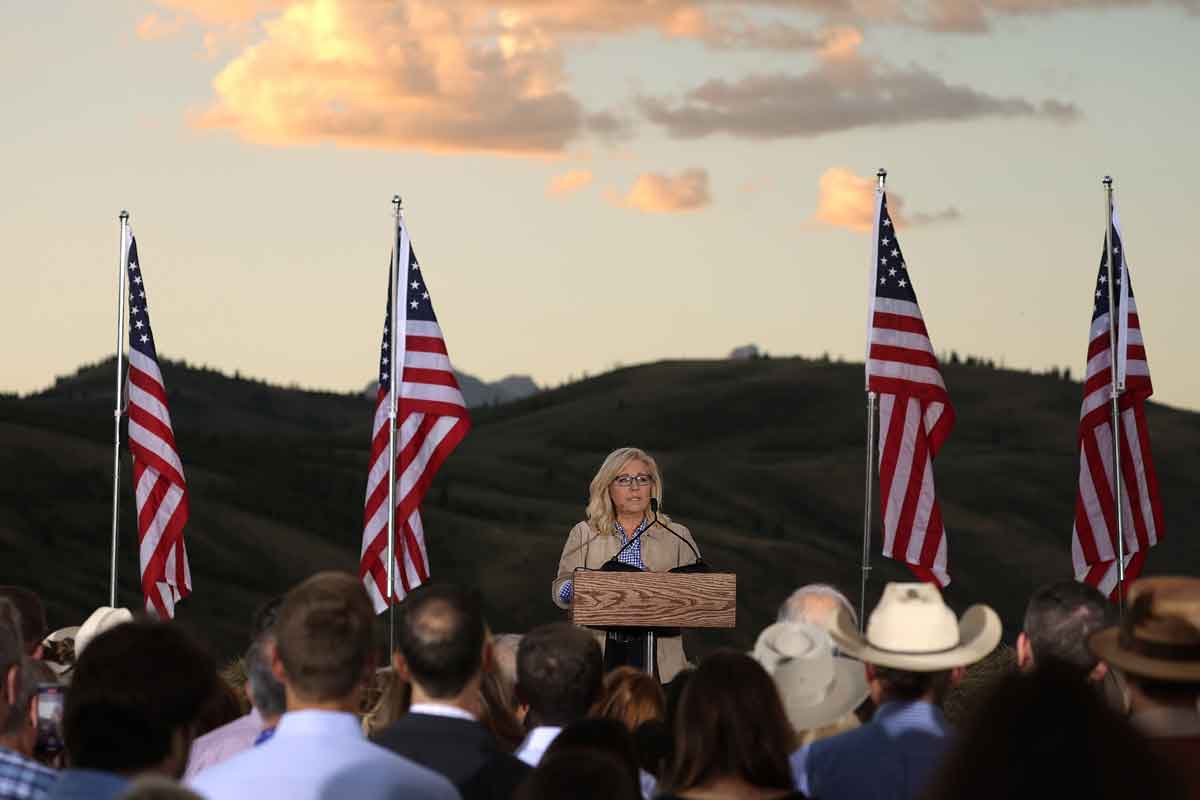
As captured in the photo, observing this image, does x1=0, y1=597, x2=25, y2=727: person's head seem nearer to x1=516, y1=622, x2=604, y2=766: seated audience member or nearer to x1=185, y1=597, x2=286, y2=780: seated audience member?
x1=185, y1=597, x2=286, y2=780: seated audience member

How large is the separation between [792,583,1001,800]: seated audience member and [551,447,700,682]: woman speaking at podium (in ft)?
16.1

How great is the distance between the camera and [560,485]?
102 meters

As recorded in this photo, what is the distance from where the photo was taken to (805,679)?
6887mm

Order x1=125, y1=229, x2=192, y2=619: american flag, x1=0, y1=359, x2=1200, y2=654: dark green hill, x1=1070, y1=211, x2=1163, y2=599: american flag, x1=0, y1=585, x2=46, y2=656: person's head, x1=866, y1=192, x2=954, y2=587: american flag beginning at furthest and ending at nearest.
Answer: x1=0, y1=359, x2=1200, y2=654: dark green hill < x1=1070, y1=211, x2=1163, y2=599: american flag < x1=125, y1=229, x2=192, y2=619: american flag < x1=866, y1=192, x2=954, y2=587: american flag < x1=0, y1=585, x2=46, y2=656: person's head

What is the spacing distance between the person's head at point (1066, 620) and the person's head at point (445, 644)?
1.83 meters

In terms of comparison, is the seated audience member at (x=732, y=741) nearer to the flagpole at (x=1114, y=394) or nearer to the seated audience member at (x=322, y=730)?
the seated audience member at (x=322, y=730)

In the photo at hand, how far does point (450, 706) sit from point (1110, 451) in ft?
41.4

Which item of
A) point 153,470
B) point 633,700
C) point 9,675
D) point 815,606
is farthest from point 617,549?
point 153,470

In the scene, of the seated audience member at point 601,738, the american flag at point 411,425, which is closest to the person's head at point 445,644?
the seated audience member at point 601,738

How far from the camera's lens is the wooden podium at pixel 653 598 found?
10.6 meters

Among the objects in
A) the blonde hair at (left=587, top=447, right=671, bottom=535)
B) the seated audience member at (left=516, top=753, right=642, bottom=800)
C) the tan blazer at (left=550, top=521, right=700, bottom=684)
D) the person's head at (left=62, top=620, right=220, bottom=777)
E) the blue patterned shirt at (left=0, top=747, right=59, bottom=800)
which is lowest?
the blue patterned shirt at (left=0, top=747, right=59, bottom=800)

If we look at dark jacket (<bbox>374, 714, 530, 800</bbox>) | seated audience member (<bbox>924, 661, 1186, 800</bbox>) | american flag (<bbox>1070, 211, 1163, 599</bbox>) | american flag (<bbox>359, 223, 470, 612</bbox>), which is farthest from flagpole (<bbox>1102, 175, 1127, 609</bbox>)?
seated audience member (<bbox>924, 661, 1186, 800</bbox>)

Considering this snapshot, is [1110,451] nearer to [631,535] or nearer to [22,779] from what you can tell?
[631,535]

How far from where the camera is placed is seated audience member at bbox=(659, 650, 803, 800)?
5.50 m
